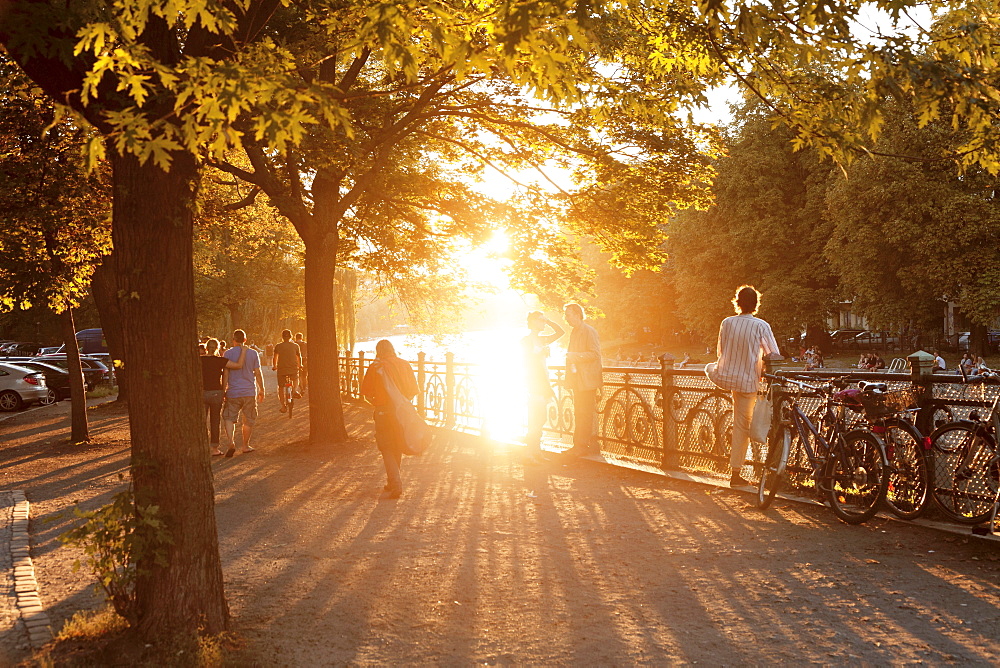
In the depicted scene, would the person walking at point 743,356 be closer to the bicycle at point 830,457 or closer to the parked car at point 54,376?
the bicycle at point 830,457

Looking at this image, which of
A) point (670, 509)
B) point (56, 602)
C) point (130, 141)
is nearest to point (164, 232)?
point (130, 141)

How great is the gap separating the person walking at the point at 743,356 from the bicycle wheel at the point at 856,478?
1170 mm

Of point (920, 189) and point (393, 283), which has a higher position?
point (920, 189)

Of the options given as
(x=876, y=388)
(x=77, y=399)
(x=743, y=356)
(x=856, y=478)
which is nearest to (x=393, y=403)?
(x=743, y=356)

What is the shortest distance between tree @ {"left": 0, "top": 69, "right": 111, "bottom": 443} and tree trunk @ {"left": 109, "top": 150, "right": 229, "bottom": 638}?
32.5ft

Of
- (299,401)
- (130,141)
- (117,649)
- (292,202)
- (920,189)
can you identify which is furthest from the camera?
(920,189)

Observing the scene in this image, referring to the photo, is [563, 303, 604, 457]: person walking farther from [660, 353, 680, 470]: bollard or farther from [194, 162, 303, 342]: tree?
[194, 162, 303, 342]: tree

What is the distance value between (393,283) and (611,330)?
5058cm

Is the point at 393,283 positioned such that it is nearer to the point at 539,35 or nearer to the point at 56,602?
the point at 56,602

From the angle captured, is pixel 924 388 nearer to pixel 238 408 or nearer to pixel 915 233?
pixel 238 408

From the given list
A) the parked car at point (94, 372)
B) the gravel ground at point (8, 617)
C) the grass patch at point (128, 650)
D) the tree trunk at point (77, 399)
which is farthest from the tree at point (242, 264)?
the parked car at point (94, 372)

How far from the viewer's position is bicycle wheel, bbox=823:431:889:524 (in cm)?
750

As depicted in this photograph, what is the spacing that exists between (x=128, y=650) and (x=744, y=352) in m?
6.01

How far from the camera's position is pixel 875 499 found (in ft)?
24.7
